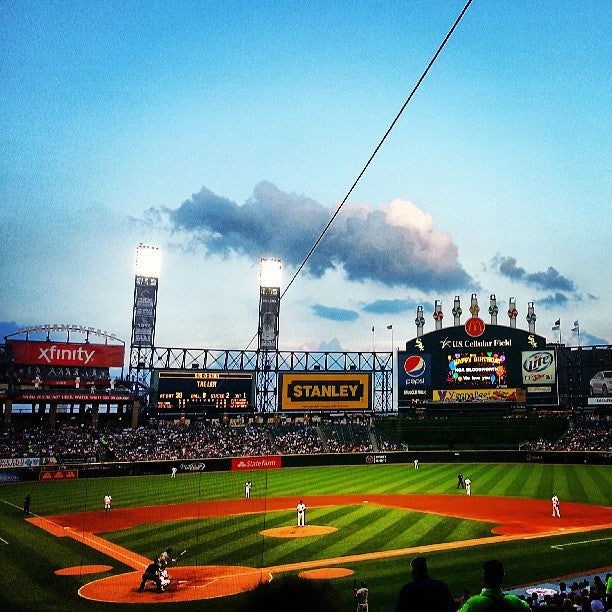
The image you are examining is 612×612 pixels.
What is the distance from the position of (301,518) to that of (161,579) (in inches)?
421

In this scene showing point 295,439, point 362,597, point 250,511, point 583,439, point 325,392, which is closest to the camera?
point 362,597

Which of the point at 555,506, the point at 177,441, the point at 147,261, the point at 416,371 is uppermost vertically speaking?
the point at 147,261

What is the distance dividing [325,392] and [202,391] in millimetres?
14969

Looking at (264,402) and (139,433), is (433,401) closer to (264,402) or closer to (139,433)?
(264,402)

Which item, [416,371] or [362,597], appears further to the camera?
[416,371]

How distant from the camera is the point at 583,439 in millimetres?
60938

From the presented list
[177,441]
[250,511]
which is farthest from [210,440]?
[250,511]

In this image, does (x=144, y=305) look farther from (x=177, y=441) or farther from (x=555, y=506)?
(x=555, y=506)

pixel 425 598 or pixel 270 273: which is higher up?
pixel 270 273

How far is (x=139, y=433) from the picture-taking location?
64375mm

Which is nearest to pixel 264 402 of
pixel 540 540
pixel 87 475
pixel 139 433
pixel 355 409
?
pixel 355 409

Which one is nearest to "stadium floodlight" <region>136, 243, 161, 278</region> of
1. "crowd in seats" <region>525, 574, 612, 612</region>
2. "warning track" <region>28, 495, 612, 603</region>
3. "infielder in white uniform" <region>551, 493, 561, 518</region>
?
"warning track" <region>28, 495, 612, 603</region>

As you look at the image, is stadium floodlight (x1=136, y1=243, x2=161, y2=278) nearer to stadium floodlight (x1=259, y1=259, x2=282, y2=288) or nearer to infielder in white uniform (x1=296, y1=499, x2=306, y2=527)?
stadium floodlight (x1=259, y1=259, x2=282, y2=288)

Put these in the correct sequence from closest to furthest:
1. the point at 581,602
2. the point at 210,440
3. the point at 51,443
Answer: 1. the point at 581,602
2. the point at 51,443
3. the point at 210,440
